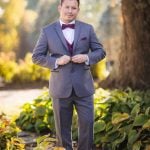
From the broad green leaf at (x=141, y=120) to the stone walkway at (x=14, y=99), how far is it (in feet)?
13.2

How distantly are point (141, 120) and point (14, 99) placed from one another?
7.33 meters

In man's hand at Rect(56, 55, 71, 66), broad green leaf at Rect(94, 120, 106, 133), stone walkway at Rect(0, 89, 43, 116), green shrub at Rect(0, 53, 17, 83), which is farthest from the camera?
green shrub at Rect(0, 53, 17, 83)

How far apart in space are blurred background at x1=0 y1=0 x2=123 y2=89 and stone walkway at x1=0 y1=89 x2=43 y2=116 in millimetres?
1693

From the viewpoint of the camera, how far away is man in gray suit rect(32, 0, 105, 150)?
213 inches

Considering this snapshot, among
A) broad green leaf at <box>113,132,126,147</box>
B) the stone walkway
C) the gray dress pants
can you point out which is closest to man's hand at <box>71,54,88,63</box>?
the gray dress pants

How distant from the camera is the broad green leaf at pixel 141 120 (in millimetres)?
6090

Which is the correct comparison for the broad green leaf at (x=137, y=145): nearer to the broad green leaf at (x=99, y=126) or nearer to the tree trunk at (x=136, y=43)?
the broad green leaf at (x=99, y=126)

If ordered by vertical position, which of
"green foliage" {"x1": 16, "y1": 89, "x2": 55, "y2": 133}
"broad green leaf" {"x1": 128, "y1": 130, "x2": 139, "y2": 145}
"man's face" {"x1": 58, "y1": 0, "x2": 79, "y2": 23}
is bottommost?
"green foliage" {"x1": 16, "y1": 89, "x2": 55, "y2": 133}

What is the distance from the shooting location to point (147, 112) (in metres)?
6.11

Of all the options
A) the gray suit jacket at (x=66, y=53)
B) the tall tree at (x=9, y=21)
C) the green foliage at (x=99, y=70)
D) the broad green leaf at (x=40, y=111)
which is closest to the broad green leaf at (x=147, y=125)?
the gray suit jacket at (x=66, y=53)

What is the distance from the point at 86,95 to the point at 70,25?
0.73 m

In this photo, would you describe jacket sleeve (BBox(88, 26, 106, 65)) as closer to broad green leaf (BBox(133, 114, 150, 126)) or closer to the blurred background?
broad green leaf (BBox(133, 114, 150, 126))

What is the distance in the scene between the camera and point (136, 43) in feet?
33.8

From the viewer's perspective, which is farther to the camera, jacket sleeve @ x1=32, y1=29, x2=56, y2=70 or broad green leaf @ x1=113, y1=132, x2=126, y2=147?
broad green leaf @ x1=113, y1=132, x2=126, y2=147
